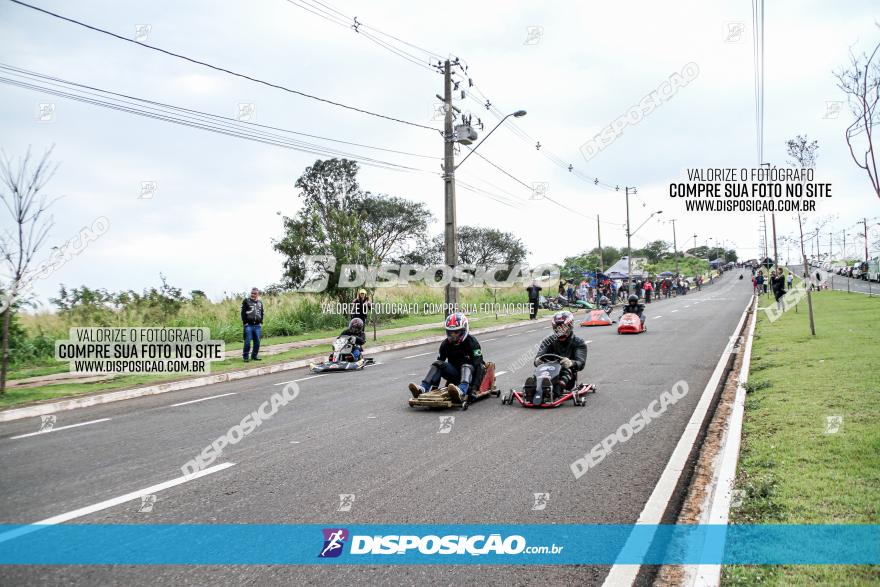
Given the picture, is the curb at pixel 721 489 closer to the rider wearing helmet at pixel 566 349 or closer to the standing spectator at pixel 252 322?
the rider wearing helmet at pixel 566 349

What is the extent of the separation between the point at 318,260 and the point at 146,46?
40.9 feet

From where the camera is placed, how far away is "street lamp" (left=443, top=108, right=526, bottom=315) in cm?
2241

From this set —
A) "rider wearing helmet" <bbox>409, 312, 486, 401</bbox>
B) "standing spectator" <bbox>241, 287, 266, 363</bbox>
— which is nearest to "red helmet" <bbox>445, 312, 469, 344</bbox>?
"rider wearing helmet" <bbox>409, 312, 486, 401</bbox>

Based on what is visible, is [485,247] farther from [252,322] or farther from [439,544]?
[439,544]

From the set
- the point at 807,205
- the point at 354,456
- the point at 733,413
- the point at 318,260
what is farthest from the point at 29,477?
the point at 318,260

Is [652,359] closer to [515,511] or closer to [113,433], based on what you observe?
[515,511]

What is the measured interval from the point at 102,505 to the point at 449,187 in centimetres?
1957

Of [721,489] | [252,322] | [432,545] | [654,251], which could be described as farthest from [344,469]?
[654,251]

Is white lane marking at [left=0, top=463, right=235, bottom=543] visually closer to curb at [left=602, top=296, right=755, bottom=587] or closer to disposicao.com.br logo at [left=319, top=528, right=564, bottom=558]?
disposicao.com.br logo at [left=319, top=528, right=564, bottom=558]

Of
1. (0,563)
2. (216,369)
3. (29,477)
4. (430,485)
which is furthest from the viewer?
(216,369)

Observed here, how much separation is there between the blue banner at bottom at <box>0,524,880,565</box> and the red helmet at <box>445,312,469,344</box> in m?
5.08

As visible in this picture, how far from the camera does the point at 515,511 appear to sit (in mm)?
4348

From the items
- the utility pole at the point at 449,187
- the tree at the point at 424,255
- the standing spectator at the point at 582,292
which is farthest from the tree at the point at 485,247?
the utility pole at the point at 449,187

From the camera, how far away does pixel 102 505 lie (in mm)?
4684
